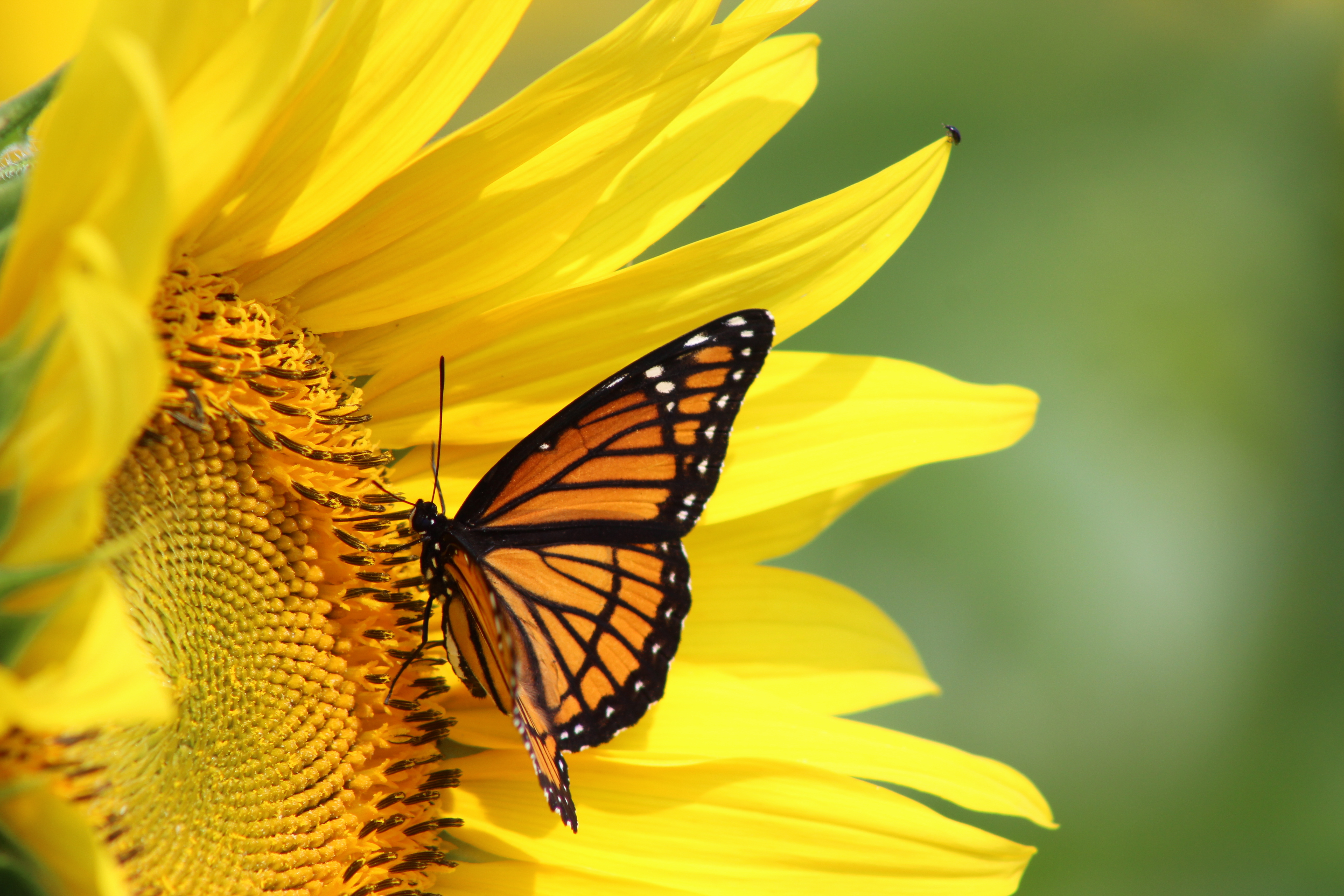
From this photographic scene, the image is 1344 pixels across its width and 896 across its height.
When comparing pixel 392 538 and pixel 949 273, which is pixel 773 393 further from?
pixel 949 273

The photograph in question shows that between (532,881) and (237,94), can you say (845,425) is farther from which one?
(237,94)

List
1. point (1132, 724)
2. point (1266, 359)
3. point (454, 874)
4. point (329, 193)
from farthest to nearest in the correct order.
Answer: point (1266, 359)
point (1132, 724)
point (454, 874)
point (329, 193)

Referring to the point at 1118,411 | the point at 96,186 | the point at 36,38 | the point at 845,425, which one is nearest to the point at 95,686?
the point at 96,186

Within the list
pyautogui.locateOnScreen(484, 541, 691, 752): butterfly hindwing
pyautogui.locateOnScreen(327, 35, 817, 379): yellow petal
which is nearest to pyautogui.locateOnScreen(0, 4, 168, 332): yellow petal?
pyautogui.locateOnScreen(327, 35, 817, 379): yellow petal

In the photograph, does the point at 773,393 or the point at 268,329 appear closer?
the point at 268,329

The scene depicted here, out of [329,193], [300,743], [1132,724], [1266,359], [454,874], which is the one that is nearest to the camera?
[329,193]

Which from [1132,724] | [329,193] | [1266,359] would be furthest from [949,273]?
[329,193]
